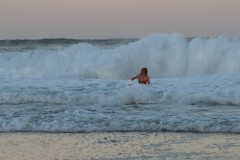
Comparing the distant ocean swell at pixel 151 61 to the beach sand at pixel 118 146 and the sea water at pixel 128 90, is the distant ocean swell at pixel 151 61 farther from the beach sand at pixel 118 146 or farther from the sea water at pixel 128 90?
the beach sand at pixel 118 146

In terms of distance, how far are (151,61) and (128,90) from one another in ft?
23.9

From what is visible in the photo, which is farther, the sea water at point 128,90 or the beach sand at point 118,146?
the sea water at point 128,90

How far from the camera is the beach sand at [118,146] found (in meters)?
7.12

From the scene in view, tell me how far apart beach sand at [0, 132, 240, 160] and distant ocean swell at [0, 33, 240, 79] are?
9.82 m

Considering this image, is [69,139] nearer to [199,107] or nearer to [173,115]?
[173,115]

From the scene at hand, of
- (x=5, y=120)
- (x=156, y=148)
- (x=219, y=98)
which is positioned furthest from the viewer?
(x=219, y=98)

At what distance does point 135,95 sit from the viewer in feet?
40.4

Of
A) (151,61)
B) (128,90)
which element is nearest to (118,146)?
(128,90)

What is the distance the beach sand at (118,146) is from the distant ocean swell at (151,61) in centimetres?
982

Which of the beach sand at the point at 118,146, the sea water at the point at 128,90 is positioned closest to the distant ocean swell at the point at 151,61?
the sea water at the point at 128,90

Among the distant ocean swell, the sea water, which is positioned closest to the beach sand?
the sea water

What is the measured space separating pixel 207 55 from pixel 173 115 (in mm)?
9879

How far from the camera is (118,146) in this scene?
7.73 metres

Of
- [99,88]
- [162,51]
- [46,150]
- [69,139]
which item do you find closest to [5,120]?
[69,139]
